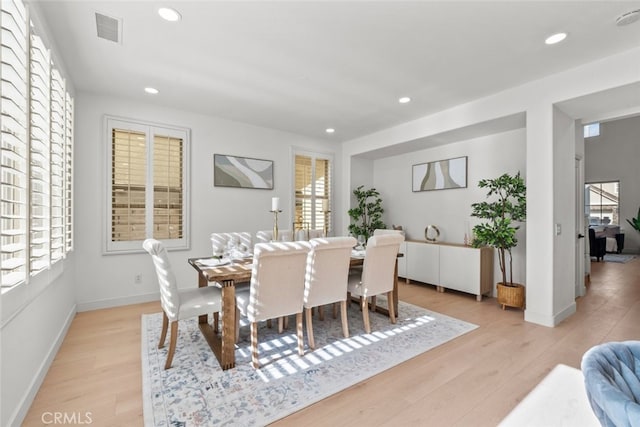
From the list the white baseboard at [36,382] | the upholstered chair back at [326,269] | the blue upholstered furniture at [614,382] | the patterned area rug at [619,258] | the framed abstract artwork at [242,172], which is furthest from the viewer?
the patterned area rug at [619,258]

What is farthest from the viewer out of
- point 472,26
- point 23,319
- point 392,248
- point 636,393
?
point 392,248

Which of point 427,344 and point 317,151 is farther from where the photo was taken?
point 317,151

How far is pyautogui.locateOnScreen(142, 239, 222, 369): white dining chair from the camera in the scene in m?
2.29

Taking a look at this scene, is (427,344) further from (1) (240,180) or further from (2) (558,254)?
(1) (240,180)

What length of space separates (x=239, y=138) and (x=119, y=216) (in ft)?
6.72

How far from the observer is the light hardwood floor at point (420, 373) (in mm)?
1825

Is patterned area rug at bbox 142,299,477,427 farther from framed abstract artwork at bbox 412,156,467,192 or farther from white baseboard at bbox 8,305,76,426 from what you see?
framed abstract artwork at bbox 412,156,467,192

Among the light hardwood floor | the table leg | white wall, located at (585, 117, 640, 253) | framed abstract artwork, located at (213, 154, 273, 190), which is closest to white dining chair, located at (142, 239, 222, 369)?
the table leg

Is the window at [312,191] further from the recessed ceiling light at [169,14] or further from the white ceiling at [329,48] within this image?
the recessed ceiling light at [169,14]

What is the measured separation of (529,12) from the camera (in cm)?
215

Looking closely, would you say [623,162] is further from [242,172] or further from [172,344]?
[172,344]

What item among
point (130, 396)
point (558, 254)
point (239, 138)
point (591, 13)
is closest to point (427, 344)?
point (558, 254)

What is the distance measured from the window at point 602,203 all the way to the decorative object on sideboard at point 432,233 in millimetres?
7661

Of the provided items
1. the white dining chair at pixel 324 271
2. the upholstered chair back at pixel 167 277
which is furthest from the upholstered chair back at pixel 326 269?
the upholstered chair back at pixel 167 277
